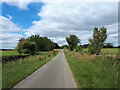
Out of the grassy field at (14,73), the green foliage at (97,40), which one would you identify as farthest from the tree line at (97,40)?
the grassy field at (14,73)

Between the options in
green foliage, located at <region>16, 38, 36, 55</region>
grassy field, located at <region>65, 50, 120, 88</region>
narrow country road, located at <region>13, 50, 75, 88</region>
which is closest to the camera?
grassy field, located at <region>65, 50, 120, 88</region>

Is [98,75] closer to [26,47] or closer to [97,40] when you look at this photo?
[97,40]

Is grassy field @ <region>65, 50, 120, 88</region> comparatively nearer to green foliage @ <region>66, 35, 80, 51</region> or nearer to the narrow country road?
the narrow country road

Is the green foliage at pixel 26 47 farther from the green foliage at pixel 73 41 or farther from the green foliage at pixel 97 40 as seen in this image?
the green foliage at pixel 97 40

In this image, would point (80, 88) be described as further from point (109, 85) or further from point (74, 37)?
point (74, 37)

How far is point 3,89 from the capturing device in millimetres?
5957

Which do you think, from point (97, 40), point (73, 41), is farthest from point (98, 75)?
point (73, 41)

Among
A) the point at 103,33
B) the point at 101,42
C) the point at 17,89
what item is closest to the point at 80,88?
the point at 17,89

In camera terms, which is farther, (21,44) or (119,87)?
(21,44)

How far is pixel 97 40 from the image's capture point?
34.5m

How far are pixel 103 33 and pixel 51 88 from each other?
112ft

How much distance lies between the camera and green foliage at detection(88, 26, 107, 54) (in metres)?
33.3

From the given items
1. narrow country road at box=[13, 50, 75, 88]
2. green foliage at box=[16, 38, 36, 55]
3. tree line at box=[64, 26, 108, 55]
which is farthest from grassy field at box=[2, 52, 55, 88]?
green foliage at box=[16, 38, 36, 55]

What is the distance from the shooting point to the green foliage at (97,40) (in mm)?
33350
